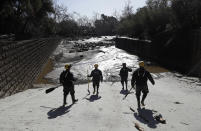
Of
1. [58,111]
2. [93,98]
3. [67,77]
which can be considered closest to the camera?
[58,111]

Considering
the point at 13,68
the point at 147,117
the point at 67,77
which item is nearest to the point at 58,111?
the point at 67,77

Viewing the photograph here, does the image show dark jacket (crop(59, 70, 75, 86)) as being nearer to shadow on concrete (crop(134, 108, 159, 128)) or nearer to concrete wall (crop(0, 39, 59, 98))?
concrete wall (crop(0, 39, 59, 98))

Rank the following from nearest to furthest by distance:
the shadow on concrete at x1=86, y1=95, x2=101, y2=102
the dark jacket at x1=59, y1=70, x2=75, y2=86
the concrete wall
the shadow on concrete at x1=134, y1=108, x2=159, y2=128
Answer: the shadow on concrete at x1=134, y1=108, x2=159, y2=128 < the dark jacket at x1=59, y1=70, x2=75, y2=86 < the concrete wall < the shadow on concrete at x1=86, y1=95, x2=101, y2=102

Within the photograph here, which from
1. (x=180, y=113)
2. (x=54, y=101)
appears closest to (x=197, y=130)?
(x=180, y=113)

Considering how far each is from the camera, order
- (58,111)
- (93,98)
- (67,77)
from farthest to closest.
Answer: (93,98) → (67,77) → (58,111)

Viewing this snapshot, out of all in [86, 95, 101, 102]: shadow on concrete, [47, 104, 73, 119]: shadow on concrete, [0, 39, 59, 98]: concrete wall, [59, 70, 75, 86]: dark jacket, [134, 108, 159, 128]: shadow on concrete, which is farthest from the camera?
[86, 95, 101, 102]: shadow on concrete

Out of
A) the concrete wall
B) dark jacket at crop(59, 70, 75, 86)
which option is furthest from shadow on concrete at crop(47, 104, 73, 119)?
the concrete wall

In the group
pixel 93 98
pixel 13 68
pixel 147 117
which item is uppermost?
pixel 13 68

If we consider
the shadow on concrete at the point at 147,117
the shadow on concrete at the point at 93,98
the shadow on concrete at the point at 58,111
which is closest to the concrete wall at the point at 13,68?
the shadow on concrete at the point at 58,111

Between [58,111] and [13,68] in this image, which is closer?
[58,111]

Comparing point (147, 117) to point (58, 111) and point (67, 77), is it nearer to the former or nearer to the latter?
point (58, 111)

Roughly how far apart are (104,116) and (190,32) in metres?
21.4

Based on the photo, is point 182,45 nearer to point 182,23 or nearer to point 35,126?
point 182,23

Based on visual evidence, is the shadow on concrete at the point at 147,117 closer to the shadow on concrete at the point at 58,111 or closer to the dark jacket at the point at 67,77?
the shadow on concrete at the point at 58,111
